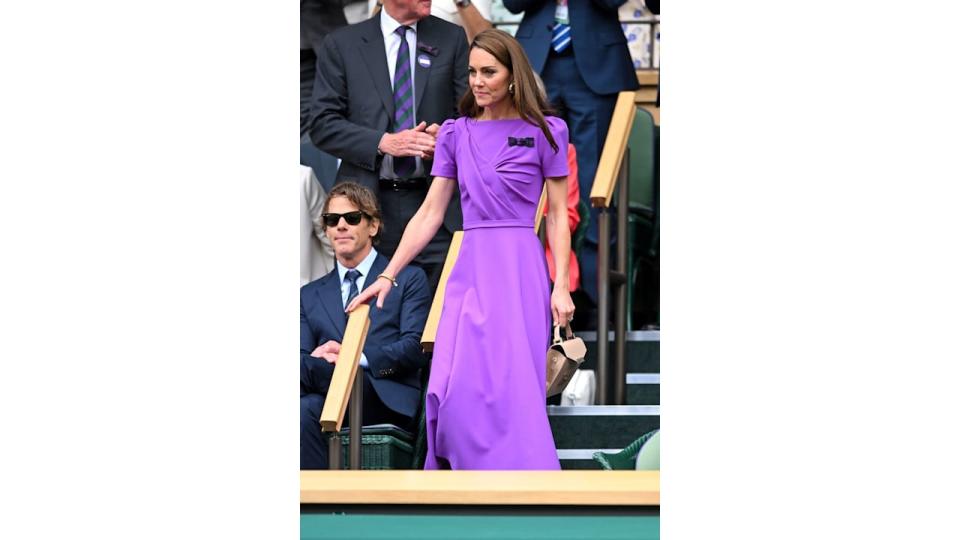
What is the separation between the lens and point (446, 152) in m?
5.60

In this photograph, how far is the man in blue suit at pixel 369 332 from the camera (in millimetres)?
5965

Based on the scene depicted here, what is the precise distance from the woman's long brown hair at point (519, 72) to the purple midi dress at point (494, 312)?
46 millimetres

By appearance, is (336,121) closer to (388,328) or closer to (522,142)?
(388,328)

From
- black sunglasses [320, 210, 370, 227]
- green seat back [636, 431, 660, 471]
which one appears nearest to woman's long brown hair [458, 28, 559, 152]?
black sunglasses [320, 210, 370, 227]

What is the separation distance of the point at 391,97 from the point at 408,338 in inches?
36.4

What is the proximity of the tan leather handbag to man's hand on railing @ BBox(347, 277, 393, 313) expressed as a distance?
0.49 m

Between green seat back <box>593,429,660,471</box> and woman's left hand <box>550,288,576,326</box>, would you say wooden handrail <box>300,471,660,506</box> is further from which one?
woman's left hand <box>550,288,576,326</box>

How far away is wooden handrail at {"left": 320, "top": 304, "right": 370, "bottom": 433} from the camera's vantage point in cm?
520

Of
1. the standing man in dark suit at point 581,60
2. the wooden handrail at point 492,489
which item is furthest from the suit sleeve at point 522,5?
the wooden handrail at point 492,489

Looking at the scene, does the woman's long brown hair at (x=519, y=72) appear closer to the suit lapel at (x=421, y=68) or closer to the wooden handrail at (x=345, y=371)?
the wooden handrail at (x=345, y=371)
